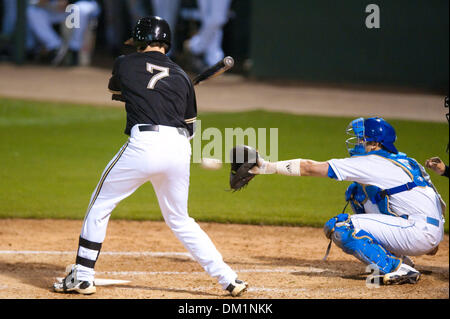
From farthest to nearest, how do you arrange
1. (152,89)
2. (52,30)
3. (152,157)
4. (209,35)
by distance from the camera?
(52,30) < (209,35) < (152,89) < (152,157)

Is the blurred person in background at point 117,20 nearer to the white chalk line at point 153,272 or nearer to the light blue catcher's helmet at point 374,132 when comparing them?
the white chalk line at point 153,272

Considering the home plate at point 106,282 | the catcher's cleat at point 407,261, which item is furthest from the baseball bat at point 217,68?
the catcher's cleat at point 407,261

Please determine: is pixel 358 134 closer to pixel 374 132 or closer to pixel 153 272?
pixel 374 132

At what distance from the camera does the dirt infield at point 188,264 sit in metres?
5.06

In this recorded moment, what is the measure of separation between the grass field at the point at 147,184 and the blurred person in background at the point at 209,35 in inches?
121

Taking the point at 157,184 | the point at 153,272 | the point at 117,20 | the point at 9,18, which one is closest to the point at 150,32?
the point at 157,184

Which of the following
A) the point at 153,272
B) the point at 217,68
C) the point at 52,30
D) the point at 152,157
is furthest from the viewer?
the point at 52,30

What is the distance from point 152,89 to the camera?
4.76 meters

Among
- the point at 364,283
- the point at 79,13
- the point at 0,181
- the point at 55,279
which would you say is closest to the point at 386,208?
the point at 364,283

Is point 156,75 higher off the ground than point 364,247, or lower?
higher

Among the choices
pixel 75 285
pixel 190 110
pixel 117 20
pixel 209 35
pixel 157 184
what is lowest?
pixel 75 285

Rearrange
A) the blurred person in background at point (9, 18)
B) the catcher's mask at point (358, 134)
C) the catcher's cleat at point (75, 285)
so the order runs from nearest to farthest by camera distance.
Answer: the catcher's cleat at point (75, 285), the catcher's mask at point (358, 134), the blurred person in background at point (9, 18)

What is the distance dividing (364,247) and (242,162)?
987mm

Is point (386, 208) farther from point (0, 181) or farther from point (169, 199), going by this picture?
point (0, 181)
